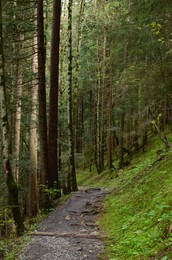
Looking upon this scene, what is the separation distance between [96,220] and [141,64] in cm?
571

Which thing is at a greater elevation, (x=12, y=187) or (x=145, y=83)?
(x=145, y=83)

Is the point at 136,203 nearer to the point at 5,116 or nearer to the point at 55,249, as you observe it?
the point at 55,249

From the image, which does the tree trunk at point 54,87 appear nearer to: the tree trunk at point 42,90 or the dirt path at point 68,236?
the tree trunk at point 42,90

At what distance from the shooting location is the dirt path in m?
6.27

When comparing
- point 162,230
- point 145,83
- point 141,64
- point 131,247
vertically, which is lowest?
point 131,247

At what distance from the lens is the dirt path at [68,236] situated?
627cm

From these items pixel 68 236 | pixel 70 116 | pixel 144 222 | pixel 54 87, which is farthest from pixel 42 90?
pixel 144 222

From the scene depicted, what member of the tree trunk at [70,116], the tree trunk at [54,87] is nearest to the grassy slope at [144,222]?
the tree trunk at [54,87]

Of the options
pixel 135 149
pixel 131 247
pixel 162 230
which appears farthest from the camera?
pixel 135 149

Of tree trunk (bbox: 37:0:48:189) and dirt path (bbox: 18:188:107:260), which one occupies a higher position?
tree trunk (bbox: 37:0:48:189)

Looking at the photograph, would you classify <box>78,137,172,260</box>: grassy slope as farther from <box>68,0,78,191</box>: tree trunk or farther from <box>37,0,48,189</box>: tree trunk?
<box>68,0,78,191</box>: tree trunk

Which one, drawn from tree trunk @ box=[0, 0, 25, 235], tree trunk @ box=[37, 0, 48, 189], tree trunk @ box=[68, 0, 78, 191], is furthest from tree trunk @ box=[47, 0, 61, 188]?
tree trunk @ box=[0, 0, 25, 235]

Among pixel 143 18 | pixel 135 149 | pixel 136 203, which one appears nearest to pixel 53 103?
pixel 143 18

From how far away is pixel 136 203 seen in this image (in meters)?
8.36
